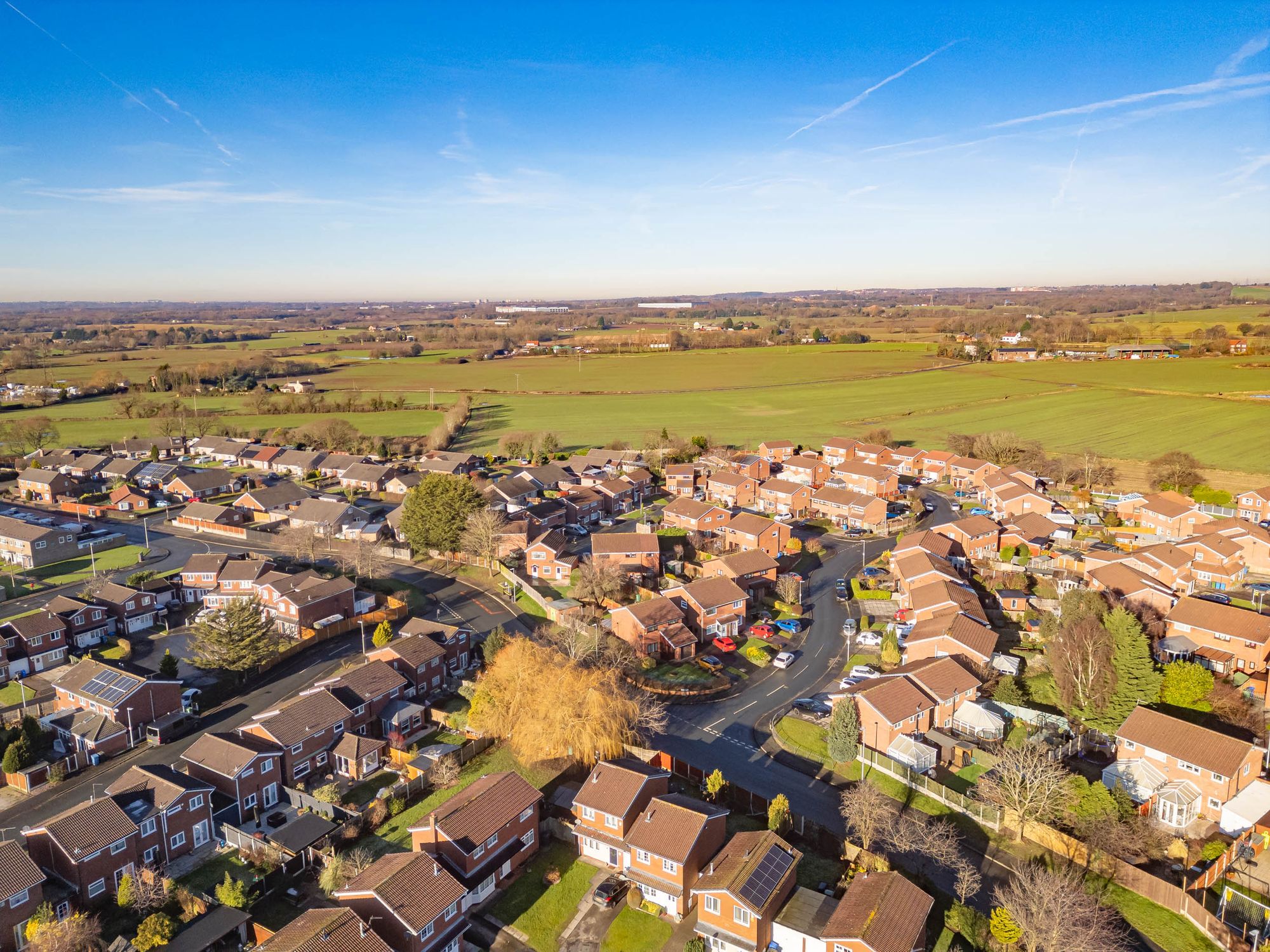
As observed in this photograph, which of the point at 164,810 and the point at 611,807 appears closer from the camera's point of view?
the point at 611,807

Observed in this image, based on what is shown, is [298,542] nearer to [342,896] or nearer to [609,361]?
[342,896]

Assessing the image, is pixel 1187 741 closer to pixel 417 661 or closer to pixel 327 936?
pixel 327 936

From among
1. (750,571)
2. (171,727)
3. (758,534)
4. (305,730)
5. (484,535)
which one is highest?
(484,535)

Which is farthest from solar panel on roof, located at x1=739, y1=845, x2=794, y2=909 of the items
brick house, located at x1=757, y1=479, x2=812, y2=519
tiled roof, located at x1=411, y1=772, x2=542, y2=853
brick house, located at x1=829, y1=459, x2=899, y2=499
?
brick house, located at x1=829, y1=459, x2=899, y2=499

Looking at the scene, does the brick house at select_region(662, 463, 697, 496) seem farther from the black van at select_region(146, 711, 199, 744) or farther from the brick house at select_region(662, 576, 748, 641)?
the black van at select_region(146, 711, 199, 744)

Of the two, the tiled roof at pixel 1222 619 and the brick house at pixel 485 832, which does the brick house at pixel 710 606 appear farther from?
the tiled roof at pixel 1222 619

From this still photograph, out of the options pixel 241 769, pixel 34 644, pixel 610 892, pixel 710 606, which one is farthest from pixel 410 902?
pixel 34 644

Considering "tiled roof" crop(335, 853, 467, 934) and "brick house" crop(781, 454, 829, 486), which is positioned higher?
"tiled roof" crop(335, 853, 467, 934)
